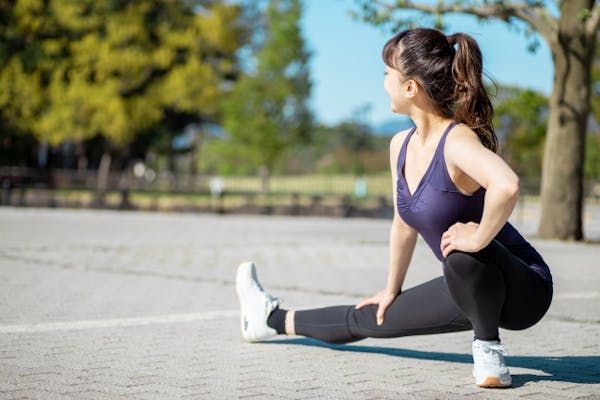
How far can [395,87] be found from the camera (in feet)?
12.4

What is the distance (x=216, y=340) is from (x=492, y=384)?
71.3 inches

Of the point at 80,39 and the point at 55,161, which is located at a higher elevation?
the point at 80,39

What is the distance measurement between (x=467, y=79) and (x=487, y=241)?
0.65 meters

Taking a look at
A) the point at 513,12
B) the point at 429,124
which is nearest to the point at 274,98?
the point at 513,12

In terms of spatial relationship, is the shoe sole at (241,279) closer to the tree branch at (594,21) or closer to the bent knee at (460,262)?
the bent knee at (460,262)

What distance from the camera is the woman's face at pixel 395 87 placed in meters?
3.75

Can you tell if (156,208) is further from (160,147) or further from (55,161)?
(55,161)

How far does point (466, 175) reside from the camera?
142 inches

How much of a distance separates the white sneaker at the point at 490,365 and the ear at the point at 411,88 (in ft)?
3.49

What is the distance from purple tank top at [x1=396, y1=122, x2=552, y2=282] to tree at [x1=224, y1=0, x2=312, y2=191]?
88.1ft

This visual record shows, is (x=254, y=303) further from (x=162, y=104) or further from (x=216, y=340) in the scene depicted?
(x=162, y=104)

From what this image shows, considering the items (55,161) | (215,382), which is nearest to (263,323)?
(215,382)

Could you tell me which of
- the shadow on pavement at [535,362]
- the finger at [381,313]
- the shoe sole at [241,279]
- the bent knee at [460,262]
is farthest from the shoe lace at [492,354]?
A: the shoe sole at [241,279]

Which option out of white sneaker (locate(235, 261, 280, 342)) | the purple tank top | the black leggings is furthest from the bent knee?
white sneaker (locate(235, 261, 280, 342))
